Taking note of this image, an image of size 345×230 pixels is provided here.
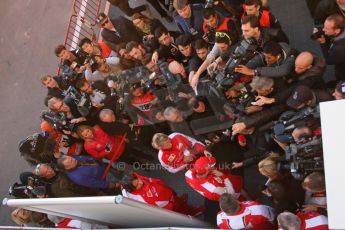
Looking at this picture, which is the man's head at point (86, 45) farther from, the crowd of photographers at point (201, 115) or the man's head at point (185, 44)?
the man's head at point (185, 44)

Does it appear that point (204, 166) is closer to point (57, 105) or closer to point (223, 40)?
point (223, 40)

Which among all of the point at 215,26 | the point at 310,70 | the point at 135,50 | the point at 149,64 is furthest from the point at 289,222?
the point at 135,50

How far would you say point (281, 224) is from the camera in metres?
2.77

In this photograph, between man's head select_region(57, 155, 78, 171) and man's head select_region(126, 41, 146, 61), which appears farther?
man's head select_region(126, 41, 146, 61)

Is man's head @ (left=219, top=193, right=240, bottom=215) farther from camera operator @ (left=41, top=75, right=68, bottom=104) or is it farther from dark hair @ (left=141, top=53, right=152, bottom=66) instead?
camera operator @ (left=41, top=75, right=68, bottom=104)

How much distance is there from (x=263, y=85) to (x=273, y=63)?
0.83ft

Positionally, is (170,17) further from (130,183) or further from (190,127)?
(130,183)

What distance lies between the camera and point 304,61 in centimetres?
320

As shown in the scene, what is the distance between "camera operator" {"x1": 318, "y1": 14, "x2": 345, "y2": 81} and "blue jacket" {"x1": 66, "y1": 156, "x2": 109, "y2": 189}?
2.52 metres

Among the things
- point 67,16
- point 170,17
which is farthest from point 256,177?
point 67,16

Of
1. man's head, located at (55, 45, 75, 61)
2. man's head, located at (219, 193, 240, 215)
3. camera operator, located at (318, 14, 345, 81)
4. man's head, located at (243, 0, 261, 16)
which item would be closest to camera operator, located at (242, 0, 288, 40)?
man's head, located at (243, 0, 261, 16)

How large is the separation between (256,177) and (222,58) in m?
1.32

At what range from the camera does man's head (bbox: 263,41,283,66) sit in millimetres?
3314

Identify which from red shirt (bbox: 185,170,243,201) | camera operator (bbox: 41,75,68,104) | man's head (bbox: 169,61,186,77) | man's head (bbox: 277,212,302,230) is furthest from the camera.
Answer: camera operator (bbox: 41,75,68,104)
